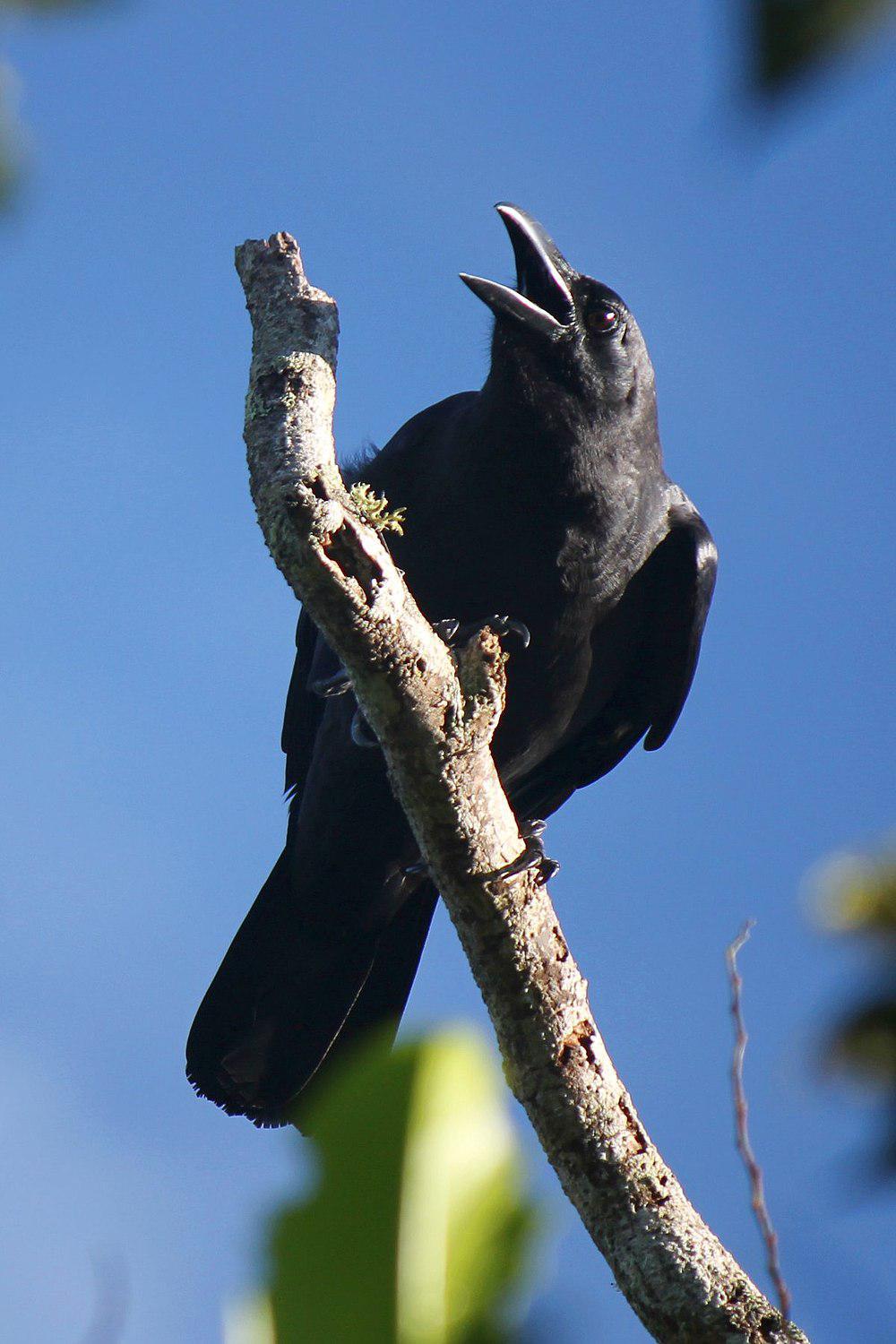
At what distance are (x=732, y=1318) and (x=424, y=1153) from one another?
2318 millimetres

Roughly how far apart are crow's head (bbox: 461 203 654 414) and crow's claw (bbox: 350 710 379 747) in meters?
1.31

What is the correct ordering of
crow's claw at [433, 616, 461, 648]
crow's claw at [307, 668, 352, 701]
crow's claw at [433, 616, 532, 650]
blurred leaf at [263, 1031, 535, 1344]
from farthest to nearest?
crow's claw at [307, 668, 352, 701], crow's claw at [433, 616, 532, 650], crow's claw at [433, 616, 461, 648], blurred leaf at [263, 1031, 535, 1344]

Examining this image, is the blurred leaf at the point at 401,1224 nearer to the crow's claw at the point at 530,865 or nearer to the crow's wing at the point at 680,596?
the crow's claw at the point at 530,865

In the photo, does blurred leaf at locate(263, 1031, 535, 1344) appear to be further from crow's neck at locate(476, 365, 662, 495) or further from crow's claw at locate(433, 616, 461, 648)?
crow's neck at locate(476, 365, 662, 495)

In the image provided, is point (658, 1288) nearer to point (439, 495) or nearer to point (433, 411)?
point (439, 495)

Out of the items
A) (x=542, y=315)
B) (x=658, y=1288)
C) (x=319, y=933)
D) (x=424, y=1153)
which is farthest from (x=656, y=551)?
(x=424, y=1153)

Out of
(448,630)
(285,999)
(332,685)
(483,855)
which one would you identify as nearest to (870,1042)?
(483,855)

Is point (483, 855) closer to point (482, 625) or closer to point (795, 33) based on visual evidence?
point (482, 625)

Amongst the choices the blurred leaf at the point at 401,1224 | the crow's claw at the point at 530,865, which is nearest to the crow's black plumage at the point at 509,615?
the crow's claw at the point at 530,865

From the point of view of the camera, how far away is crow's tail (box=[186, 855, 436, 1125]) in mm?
5066

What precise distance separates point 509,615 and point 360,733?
0.64 m

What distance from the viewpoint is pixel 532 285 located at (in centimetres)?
527

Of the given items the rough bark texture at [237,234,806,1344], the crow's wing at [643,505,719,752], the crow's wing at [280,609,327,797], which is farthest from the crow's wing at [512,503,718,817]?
the rough bark texture at [237,234,806,1344]

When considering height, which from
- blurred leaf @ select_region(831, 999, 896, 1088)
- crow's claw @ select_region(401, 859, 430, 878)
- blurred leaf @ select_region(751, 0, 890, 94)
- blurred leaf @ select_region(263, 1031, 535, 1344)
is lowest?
blurred leaf @ select_region(831, 999, 896, 1088)
